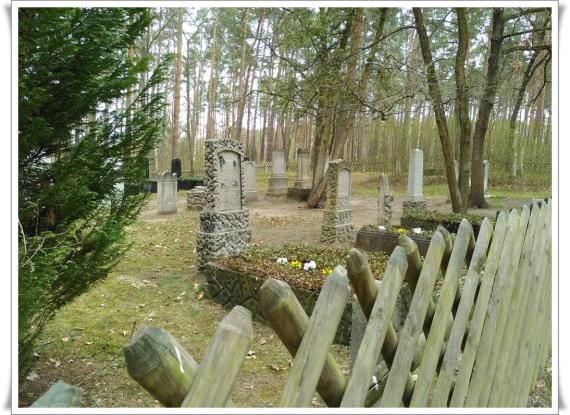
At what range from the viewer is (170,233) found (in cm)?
986

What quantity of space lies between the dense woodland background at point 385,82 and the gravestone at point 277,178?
1835mm

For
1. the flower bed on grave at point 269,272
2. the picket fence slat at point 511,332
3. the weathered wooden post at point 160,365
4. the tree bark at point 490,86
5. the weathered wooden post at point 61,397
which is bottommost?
the flower bed on grave at point 269,272

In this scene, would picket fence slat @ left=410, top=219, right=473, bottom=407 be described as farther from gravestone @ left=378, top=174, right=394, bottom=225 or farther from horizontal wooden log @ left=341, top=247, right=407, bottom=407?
gravestone @ left=378, top=174, right=394, bottom=225

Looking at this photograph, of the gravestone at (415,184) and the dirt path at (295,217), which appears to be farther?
the gravestone at (415,184)

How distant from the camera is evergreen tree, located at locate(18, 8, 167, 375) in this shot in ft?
7.95

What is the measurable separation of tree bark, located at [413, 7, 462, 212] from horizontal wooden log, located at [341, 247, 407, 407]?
7.45m

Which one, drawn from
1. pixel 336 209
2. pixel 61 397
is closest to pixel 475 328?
pixel 61 397

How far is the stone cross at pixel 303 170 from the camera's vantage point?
16.5 meters

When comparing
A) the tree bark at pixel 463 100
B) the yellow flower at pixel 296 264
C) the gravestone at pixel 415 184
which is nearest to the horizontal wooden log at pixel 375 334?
the yellow flower at pixel 296 264

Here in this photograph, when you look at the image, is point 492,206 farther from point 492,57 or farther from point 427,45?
point 427,45

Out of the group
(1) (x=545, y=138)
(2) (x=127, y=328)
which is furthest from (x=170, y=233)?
(1) (x=545, y=138)

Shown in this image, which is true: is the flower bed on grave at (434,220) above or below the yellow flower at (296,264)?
above

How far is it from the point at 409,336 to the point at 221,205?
5.85 meters

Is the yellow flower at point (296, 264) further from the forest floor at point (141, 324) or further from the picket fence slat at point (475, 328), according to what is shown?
the picket fence slat at point (475, 328)
